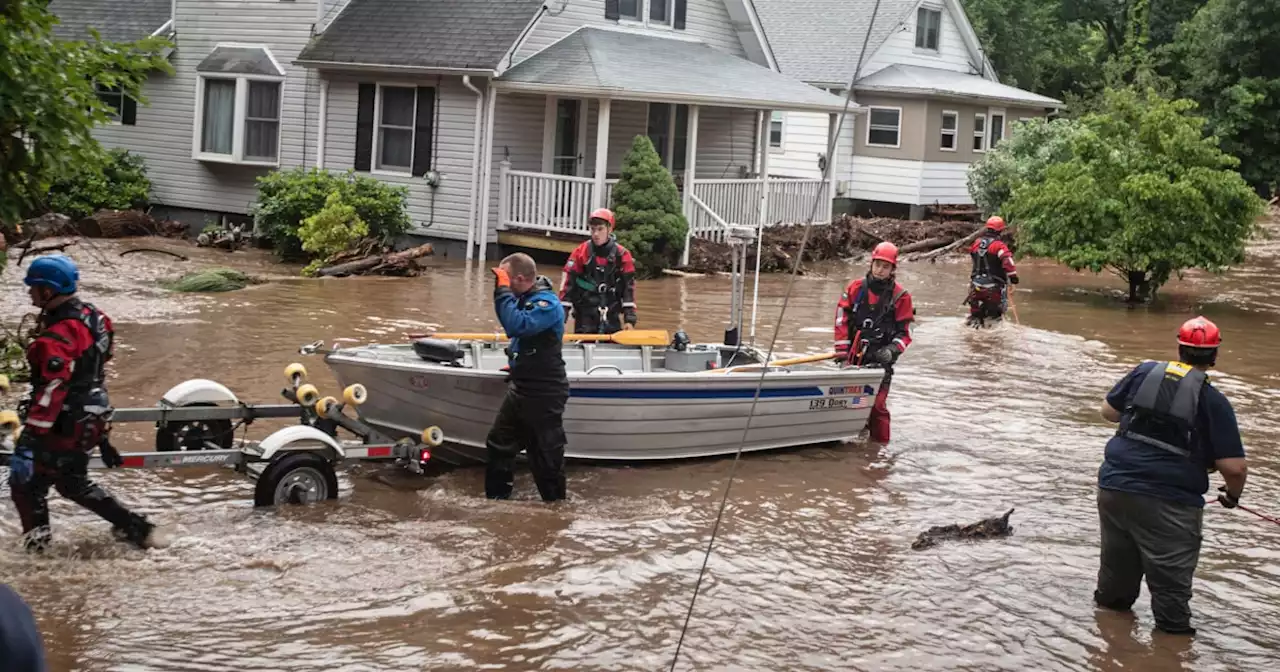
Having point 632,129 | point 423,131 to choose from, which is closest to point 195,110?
point 423,131

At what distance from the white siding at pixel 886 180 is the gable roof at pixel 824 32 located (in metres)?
2.29

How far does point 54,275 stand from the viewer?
24.5 ft

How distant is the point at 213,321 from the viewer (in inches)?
656

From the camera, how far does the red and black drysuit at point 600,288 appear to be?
40.9 feet

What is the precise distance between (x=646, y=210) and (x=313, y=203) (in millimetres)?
5361

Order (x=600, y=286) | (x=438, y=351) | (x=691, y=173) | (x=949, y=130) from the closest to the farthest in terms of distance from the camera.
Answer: (x=438, y=351) → (x=600, y=286) → (x=691, y=173) → (x=949, y=130)

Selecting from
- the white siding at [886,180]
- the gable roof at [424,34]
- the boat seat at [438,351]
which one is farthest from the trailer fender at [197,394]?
the white siding at [886,180]

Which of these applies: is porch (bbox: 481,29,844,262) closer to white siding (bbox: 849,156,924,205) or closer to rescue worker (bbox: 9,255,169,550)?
white siding (bbox: 849,156,924,205)

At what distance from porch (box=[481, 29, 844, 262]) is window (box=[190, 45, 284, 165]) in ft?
15.5

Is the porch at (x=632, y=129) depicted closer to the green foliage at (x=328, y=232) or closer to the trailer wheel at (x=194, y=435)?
the green foliage at (x=328, y=232)

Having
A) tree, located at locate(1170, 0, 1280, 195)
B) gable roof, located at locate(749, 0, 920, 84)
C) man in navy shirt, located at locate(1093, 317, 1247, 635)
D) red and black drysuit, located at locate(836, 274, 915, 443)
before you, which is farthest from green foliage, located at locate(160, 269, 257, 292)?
tree, located at locate(1170, 0, 1280, 195)

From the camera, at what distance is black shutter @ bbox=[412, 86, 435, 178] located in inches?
981

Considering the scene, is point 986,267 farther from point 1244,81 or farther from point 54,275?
point 1244,81

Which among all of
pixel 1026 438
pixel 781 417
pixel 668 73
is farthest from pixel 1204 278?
pixel 781 417
